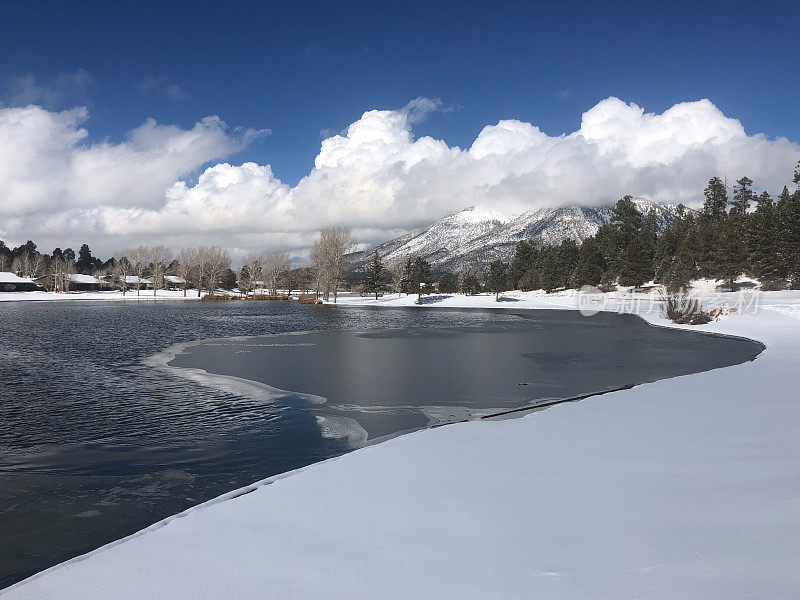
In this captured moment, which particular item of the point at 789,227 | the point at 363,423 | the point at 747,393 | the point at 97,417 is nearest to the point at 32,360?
the point at 97,417

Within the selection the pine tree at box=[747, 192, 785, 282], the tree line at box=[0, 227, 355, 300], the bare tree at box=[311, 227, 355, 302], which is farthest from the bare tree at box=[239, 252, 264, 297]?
the pine tree at box=[747, 192, 785, 282]

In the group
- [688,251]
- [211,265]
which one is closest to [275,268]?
[211,265]

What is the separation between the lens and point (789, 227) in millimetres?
66500

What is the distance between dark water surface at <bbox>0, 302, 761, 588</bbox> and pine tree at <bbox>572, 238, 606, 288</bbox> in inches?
2975

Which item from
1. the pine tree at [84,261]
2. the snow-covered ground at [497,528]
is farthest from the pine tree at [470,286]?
the pine tree at [84,261]

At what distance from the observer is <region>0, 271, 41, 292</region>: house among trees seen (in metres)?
125

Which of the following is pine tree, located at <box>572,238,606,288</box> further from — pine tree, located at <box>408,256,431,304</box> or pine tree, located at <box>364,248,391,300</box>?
pine tree, located at <box>364,248,391,300</box>

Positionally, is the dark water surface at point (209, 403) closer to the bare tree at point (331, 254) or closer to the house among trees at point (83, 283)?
the bare tree at point (331, 254)

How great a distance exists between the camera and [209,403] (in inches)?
562

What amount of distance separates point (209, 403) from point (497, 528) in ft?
35.5

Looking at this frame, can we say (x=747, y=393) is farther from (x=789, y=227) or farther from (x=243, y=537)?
(x=789, y=227)

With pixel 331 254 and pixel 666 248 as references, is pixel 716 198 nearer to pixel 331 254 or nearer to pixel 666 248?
pixel 666 248

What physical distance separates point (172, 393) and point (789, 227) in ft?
256

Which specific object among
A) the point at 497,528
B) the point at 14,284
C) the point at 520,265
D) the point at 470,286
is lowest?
the point at 497,528
